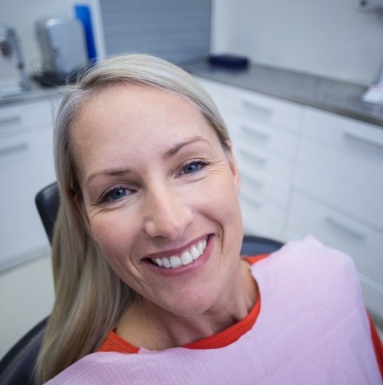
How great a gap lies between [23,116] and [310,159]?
1.67m

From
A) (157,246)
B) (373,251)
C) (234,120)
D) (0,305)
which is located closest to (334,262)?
(157,246)

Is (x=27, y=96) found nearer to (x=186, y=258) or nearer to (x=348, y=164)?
(x=186, y=258)

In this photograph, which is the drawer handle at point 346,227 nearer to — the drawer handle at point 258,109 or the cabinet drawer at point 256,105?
the cabinet drawer at point 256,105

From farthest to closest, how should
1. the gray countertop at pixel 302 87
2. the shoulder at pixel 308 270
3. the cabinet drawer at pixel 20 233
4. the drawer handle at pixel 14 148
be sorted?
the cabinet drawer at pixel 20 233 → the drawer handle at pixel 14 148 → the gray countertop at pixel 302 87 → the shoulder at pixel 308 270

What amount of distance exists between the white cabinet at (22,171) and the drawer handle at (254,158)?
129 centimetres

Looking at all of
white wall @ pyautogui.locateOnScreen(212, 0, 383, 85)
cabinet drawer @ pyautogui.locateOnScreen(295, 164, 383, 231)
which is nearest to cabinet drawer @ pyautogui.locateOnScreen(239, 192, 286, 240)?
cabinet drawer @ pyautogui.locateOnScreen(295, 164, 383, 231)

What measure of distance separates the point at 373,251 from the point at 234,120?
3.95 feet

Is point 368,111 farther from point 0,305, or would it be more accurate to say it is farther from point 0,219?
point 0,305

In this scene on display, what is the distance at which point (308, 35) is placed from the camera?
2344mm

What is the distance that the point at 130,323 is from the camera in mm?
768

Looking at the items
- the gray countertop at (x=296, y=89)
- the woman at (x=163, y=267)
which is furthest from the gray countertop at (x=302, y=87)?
the woman at (x=163, y=267)

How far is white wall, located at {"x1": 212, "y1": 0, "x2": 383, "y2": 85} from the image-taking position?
6.75ft

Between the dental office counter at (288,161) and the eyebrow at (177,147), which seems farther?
the dental office counter at (288,161)

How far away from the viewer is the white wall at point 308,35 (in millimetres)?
2059
